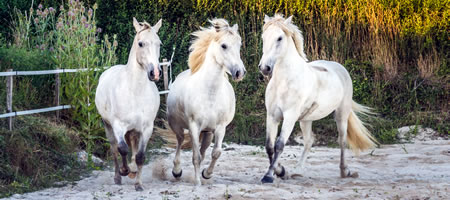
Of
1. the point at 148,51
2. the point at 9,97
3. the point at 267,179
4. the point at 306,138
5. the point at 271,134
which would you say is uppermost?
the point at 148,51

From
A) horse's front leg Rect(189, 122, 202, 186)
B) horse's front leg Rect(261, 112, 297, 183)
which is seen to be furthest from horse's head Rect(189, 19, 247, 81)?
horse's front leg Rect(261, 112, 297, 183)

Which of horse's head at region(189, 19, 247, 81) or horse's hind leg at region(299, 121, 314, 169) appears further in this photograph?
horse's hind leg at region(299, 121, 314, 169)

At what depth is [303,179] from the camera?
697cm

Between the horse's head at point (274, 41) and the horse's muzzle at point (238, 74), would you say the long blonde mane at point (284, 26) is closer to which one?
the horse's head at point (274, 41)

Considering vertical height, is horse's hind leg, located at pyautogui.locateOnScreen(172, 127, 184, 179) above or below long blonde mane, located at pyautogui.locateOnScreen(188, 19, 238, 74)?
below

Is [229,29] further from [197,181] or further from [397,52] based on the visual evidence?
[397,52]

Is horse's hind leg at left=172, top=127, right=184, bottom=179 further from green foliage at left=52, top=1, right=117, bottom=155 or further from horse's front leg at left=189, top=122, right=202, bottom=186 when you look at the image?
green foliage at left=52, top=1, right=117, bottom=155

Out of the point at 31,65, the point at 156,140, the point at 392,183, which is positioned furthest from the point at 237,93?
the point at 392,183

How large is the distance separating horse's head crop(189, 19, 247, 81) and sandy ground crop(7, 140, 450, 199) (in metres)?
1.13

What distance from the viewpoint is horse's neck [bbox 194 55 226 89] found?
21.2ft

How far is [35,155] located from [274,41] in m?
2.74

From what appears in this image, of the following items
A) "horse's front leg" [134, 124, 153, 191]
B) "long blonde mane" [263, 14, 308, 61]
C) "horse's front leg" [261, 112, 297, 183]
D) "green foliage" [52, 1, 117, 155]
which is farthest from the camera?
"green foliage" [52, 1, 117, 155]

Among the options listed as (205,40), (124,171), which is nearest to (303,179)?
(205,40)

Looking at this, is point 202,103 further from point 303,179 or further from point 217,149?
point 303,179
